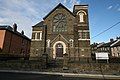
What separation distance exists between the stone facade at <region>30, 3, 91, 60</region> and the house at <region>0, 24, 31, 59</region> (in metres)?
6.06

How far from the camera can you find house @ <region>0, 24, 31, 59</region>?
3039 cm

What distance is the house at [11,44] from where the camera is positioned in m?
30.4

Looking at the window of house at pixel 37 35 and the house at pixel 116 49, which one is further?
the house at pixel 116 49

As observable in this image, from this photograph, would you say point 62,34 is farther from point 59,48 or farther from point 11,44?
point 11,44

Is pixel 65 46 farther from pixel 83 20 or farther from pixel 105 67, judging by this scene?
pixel 105 67

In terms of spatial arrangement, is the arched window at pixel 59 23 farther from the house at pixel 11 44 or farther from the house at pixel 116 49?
the house at pixel 116 49

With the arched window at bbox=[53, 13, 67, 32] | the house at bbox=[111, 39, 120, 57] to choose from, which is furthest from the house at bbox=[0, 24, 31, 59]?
the house at bbox=[111, 39, 120, 57]

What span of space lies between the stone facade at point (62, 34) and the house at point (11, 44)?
6060mm

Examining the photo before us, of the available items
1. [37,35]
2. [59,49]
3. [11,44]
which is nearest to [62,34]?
[59,49]

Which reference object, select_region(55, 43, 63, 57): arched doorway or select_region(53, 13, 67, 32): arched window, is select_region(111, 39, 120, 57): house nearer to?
select_region(53, 13, 67, 32): arched window

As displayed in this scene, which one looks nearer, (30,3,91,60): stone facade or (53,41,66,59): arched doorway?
(30,3,91,60): stone facade

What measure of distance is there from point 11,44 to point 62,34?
14.9 meters

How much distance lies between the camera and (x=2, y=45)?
30.6 m

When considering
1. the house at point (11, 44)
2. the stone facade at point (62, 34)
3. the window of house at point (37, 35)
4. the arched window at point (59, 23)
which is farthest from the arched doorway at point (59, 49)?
the house at point (11, 44)
